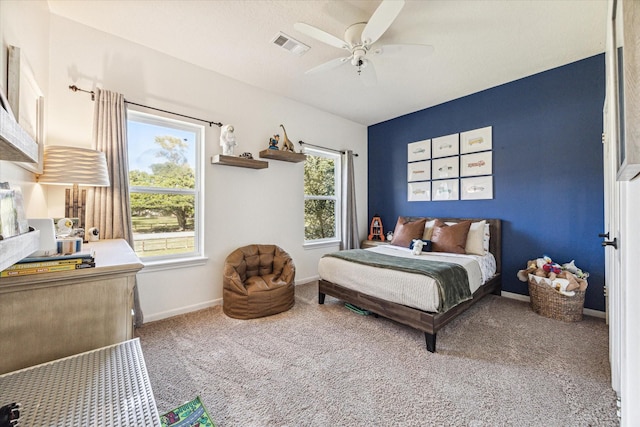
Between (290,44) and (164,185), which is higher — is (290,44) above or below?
above

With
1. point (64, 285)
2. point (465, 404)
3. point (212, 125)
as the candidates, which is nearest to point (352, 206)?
point (212, 125)

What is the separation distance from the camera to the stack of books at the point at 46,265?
92cm

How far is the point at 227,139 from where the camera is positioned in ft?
9.73

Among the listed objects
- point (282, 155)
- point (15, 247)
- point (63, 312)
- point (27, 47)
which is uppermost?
point (27, 47)

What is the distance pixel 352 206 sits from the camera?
449cm

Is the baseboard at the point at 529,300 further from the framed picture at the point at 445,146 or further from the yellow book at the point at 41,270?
the yellow book at the point at 41,270

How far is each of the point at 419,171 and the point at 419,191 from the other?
1.06ft

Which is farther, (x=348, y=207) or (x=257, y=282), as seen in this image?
(x=348, y=207)

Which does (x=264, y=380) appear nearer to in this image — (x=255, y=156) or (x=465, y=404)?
(x=465, y=404)

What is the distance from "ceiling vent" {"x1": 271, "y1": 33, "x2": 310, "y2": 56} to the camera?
240cm

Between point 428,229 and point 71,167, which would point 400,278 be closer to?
point 428,229

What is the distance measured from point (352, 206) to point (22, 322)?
394 centimetres

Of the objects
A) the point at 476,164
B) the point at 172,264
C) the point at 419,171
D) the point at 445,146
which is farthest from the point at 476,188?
the point at 172,264

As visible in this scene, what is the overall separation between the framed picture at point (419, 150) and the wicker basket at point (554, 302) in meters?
2.17
